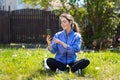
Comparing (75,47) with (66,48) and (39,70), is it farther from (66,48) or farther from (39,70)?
(39,70)

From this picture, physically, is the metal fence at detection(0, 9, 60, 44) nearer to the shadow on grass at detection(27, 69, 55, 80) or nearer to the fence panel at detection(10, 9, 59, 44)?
the fence panel at detection(10, 9, 59, 44)

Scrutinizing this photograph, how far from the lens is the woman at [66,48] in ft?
22.9

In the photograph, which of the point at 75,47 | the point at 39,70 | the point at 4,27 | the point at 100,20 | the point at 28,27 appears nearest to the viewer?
the point at 75,47

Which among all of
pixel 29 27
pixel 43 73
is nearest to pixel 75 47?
pixel 43 73

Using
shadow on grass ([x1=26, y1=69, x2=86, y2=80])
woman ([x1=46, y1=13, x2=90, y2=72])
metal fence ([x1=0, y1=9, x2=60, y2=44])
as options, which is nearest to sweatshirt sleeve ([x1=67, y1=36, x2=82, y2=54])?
woman ([x1=46, y1=13, x2=90, y2=72])

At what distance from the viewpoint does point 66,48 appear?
6.94 m

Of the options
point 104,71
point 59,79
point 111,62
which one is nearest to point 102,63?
point 111,62

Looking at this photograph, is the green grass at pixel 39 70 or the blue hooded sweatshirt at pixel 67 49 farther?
the blue hooded sweatshirt at pixel 67 49

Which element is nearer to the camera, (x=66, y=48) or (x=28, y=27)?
(x=66, y=48)

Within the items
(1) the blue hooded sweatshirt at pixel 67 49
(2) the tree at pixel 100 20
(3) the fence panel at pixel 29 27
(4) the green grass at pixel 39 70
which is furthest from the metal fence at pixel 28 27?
(1) the blue hooded sweatshirt at pixel 67 49

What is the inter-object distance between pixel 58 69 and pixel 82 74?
1.45ft

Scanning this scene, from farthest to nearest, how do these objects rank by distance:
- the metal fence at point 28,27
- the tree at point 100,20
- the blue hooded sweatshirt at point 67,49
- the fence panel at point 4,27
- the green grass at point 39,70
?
the metal fence at point 28,27
the fence panel at point 4,27
the tree at point 100,20
the blue hooded sweatshirt at point 67,49
the green grass at point 39,70

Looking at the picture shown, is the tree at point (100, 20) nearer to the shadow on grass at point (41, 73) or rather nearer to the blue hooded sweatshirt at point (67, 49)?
the blue hooded sweatshirt at point (67, 49)

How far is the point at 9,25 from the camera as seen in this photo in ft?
68.7
